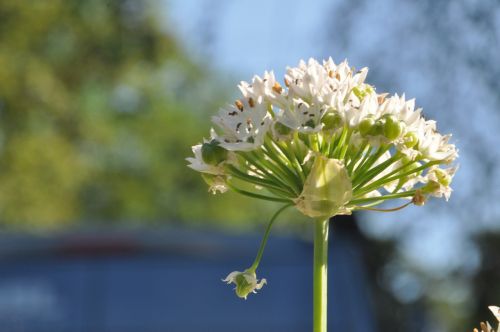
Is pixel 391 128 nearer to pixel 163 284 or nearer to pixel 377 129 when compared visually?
pixel 377 129

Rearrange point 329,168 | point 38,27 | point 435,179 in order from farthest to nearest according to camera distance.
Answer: point 38,27 < point 435,179 < point 329,168

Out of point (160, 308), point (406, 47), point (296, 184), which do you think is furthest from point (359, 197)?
point (406, 47)

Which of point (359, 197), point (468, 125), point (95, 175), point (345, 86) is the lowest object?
point (359, 197)

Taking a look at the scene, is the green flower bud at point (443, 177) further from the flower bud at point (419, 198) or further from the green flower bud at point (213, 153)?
the green flower bud at point (213, 153)

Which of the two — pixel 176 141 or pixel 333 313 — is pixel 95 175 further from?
pixel 333 313

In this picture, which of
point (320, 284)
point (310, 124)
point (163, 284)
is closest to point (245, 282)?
point (320, 284)

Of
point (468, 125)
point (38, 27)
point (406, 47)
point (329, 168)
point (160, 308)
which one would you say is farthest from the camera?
point (38, 27)

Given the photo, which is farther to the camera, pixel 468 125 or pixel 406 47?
pixel 406 47

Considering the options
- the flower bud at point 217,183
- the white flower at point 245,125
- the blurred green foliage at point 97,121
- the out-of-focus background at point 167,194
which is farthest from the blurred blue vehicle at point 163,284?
the blurred green foliage at point 97,121
